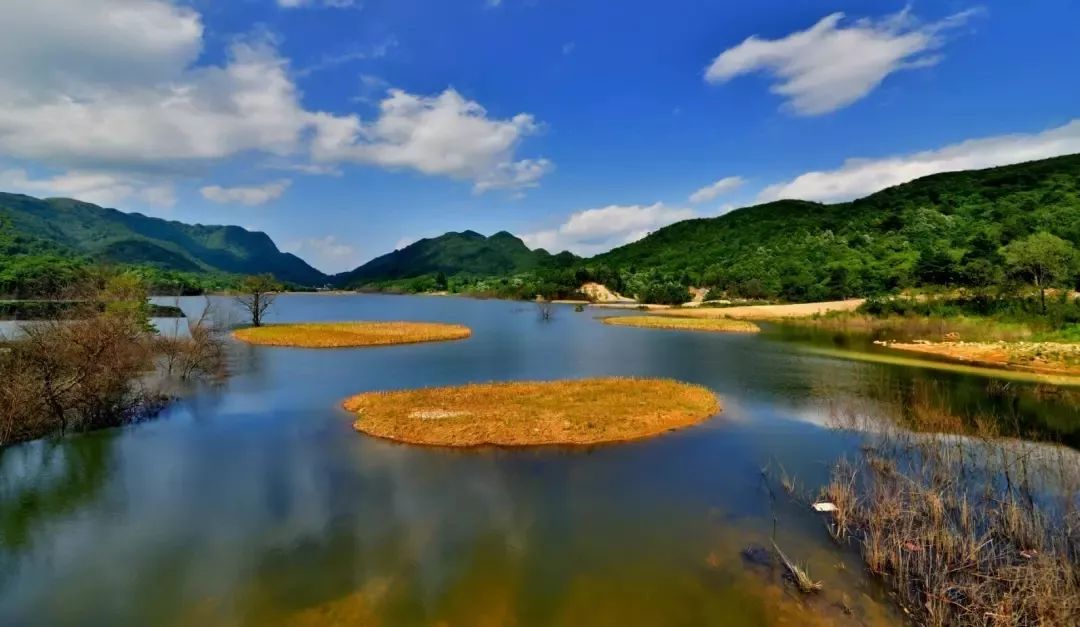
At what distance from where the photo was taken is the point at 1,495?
16.6m

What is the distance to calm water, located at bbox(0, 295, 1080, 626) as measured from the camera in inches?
430

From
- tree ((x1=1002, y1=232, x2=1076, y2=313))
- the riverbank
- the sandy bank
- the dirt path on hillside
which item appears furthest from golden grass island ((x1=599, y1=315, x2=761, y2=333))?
the dirt path on hillside

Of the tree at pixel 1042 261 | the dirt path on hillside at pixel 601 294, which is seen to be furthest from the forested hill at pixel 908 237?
the dirt path on hillside at pixel 601 294

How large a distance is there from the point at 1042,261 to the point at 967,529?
61.1 meters

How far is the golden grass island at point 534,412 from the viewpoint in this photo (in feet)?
73.5

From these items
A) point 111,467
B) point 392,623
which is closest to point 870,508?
point 392,623

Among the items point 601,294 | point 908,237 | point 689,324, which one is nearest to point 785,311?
point 689,324

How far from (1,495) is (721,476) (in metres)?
24.6

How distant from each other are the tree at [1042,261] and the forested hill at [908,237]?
14.8ft

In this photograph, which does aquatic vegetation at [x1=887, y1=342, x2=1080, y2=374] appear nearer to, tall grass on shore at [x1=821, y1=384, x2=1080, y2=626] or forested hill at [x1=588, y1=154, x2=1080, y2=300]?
forested hill at [x1=588, y1=154, x2=1080, y2=300]

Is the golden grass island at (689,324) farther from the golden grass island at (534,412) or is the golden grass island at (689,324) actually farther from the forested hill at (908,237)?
the golden grass island at (534,412)

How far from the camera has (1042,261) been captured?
54.2 m

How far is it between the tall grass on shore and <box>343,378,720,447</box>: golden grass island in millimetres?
9061

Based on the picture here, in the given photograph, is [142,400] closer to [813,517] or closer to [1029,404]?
[813,517]
